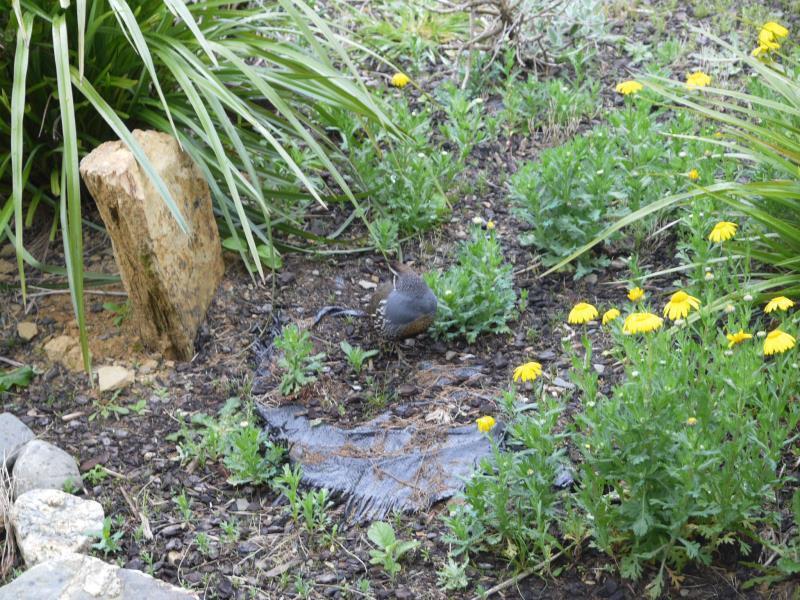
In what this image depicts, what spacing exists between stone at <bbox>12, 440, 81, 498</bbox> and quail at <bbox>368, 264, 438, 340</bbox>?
3.64 ft

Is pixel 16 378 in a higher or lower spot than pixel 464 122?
lower

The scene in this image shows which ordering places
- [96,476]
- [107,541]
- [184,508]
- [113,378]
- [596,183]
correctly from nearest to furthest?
[107,541], [184,508], [96,476], [113,378], [596,183]

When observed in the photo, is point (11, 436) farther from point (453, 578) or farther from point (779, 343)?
point (779, 343)

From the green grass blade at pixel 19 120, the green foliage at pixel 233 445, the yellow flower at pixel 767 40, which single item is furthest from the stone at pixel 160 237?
the yellow flower at pixel 767 40

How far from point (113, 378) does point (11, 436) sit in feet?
1.35

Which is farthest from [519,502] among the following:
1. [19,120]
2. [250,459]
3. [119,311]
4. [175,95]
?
[175,95]

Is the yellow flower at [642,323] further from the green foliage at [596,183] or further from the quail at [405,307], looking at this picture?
the green foliage at [596,183]

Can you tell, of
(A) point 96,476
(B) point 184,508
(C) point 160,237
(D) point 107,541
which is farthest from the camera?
(C) point 160,237

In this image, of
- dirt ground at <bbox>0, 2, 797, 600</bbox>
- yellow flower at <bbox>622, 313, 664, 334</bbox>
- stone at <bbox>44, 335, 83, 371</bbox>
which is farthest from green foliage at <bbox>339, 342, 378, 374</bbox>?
yellow flower at <bbox>622, 313, 664, 334</bbox>

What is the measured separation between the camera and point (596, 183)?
3656mm

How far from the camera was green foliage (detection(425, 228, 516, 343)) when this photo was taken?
345cm

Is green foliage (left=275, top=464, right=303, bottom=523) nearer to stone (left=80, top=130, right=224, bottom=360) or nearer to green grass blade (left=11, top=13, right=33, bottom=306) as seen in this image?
stone (left=80, top=130, right=224, bottom=360)

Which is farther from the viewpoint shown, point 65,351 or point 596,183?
point 596,183

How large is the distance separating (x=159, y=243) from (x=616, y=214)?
1.67 metres
